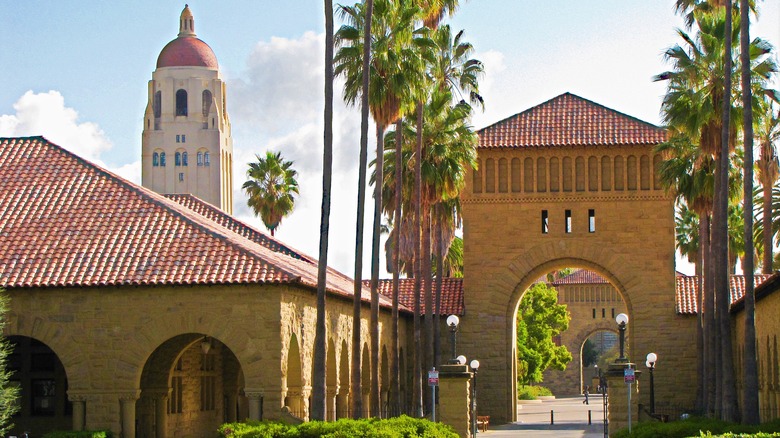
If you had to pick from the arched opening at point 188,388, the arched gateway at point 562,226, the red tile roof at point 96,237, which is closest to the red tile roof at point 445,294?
the arched gateway at point 562,226

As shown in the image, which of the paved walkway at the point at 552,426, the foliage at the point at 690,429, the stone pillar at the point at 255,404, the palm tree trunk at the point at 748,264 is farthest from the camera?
the paved walkway at the point at 552,426

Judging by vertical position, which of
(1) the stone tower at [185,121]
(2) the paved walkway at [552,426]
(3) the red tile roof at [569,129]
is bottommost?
(2) the paved walkway at [552,426]

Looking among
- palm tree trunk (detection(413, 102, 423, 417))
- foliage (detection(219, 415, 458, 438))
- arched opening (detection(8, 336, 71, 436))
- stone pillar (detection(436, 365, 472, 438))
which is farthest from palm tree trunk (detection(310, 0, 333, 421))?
palm tree trunk (detection(413, 102, 423, 417))

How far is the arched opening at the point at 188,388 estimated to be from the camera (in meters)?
33.4

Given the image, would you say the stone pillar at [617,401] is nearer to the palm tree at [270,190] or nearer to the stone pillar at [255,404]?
the stone pillar at [255,404]

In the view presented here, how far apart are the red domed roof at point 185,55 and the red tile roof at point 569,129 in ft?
241

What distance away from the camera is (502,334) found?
50375 millimetres

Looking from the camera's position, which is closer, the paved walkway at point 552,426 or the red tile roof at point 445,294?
the paved walkway at point 552,426

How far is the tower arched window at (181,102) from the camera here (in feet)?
395

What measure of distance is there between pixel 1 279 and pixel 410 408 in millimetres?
25079

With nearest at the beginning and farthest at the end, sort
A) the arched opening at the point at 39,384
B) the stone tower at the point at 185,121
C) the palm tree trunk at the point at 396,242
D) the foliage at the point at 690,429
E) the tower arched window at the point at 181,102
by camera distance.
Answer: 1. the foliage at the point at 690,429
2. the arched opening at the point at 39,384
3. the palm tree trunk at the point at 396,242
4. the stone tower at the point at 185,121
5. the tower arched window at the point at 181,102

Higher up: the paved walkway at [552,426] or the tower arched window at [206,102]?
the tower arched window at [206,102]

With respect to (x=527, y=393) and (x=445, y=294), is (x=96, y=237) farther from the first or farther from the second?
(x=527, y=393)

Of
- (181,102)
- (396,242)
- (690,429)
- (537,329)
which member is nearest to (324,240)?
(690,429)
